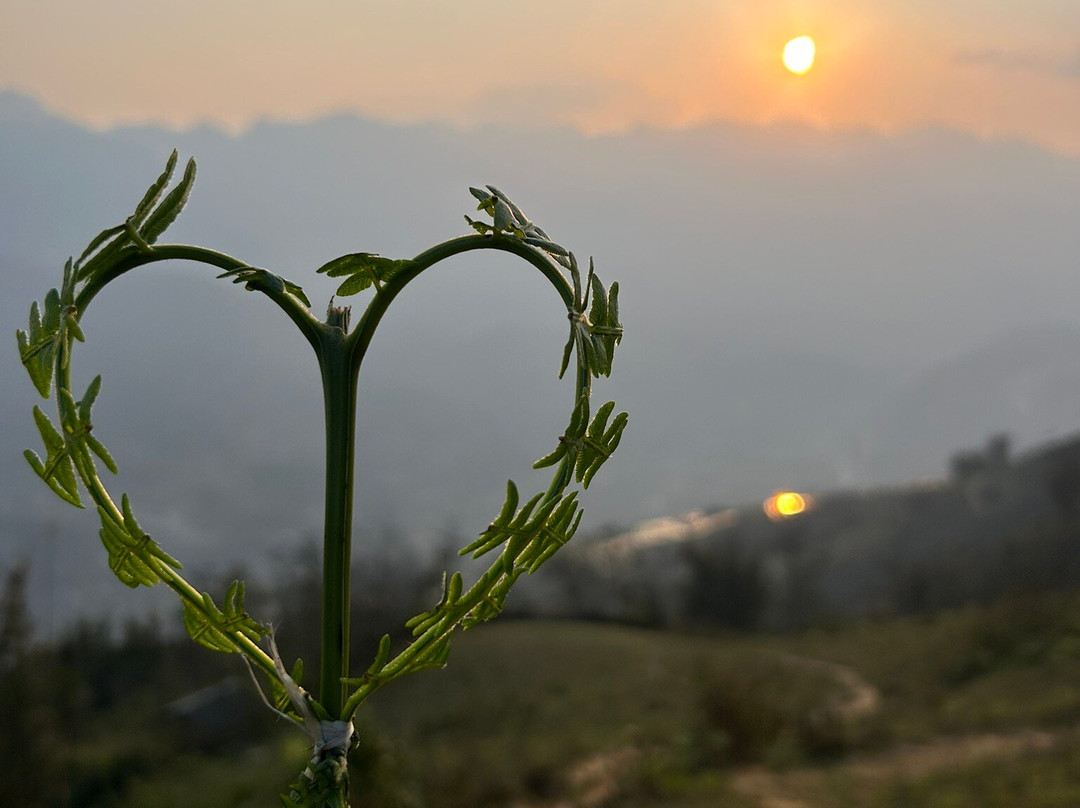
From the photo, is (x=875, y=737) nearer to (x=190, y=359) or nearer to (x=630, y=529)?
(x=630, y=529)

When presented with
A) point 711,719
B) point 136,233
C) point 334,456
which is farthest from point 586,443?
point 711,719

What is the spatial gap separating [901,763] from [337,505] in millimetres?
3511

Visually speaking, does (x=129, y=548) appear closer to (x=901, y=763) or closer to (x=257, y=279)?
(x=257, y=279)

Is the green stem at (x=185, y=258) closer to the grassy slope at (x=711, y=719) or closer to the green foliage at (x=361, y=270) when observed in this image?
the green foliage at (x=361, y=270)

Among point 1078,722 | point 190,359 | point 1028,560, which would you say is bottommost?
point 1078,722

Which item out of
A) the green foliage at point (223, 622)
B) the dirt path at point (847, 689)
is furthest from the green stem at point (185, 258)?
the dirt path at point (847, 689)

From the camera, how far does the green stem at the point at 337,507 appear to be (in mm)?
444

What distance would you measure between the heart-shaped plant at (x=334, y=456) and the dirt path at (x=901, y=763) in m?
3.02

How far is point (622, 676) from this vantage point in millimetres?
4168

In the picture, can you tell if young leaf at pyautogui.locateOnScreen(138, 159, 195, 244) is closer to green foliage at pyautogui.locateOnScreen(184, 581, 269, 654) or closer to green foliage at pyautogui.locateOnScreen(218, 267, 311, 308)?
green foliage at pyautogui.locateOnScreen(218, 267, 311, 308)

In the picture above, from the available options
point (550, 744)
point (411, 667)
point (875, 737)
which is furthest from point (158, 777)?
point (411, 667)

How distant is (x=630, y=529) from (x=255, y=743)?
293 centimetres

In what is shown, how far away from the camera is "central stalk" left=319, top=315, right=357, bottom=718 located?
1.46 ft

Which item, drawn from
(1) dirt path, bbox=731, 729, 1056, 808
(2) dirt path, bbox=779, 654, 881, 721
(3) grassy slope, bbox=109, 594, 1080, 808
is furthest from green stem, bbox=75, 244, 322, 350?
(2) dirt path, bbox=779, 654, 881, 721
